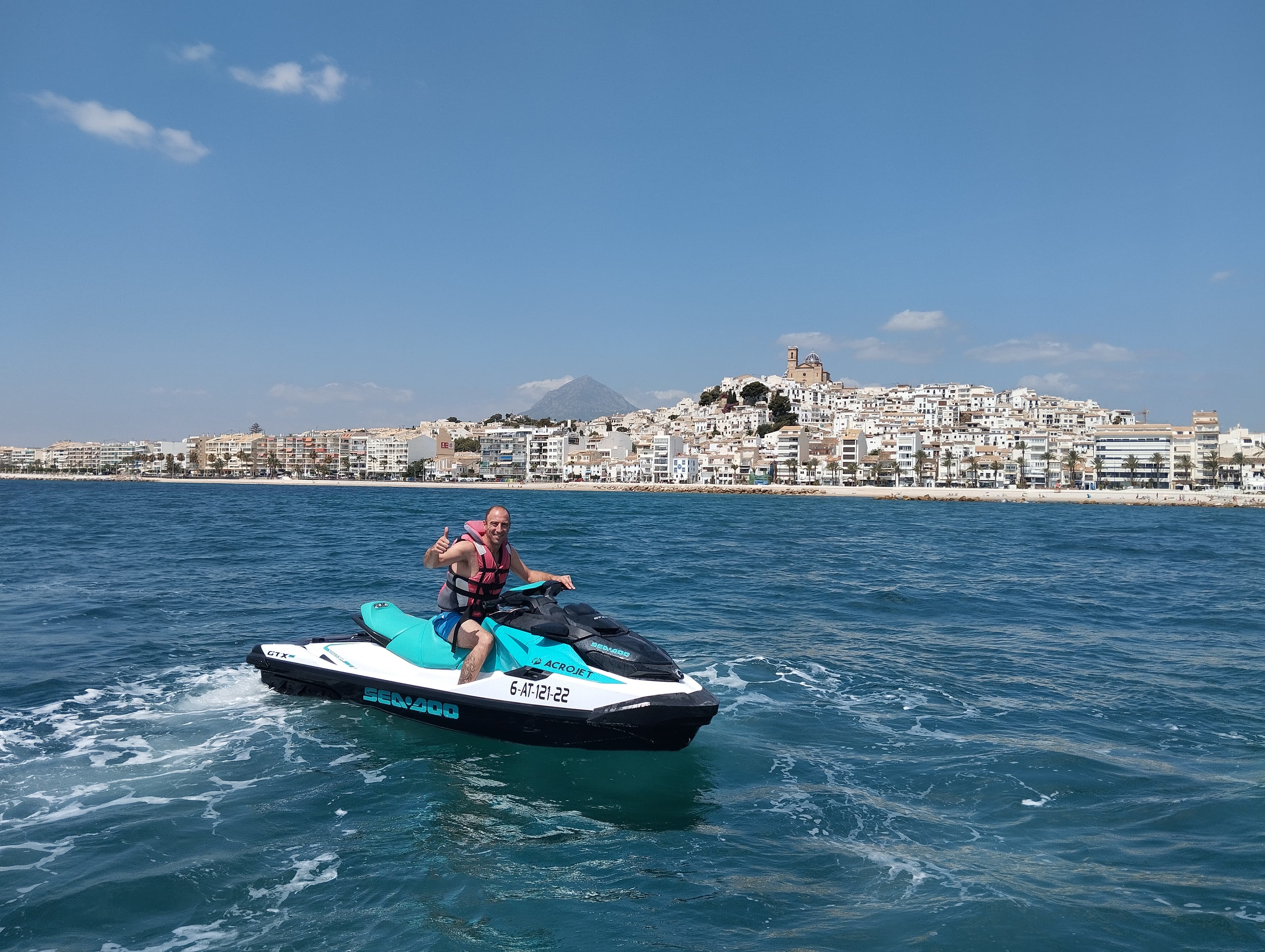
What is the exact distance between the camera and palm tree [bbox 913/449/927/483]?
368 ft

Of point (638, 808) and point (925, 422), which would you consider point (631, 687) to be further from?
point (925, 422)

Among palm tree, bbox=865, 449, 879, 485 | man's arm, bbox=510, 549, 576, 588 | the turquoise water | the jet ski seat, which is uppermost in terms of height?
palm tree, bbox=865, 449, 879, 485

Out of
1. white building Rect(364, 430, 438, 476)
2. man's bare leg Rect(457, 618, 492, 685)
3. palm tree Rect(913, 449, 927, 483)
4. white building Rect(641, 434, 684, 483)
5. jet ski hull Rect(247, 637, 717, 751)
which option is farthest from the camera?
white building Rect(364, 430, 438, 476)

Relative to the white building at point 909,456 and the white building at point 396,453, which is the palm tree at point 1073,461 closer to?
the white building at point 909,456

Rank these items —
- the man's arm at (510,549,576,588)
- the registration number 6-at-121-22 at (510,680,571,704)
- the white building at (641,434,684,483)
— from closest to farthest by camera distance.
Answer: the registration number 6-at-121-22 at (510,680,571,704) → the man's arm at (510,549,576,588) → the white building at (641,434,684,483)

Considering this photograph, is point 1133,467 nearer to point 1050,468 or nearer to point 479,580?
point 1050,468

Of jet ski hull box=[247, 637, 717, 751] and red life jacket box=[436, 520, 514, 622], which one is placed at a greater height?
red life jacket box=[436, 520, 514, 622]

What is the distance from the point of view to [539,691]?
682cm

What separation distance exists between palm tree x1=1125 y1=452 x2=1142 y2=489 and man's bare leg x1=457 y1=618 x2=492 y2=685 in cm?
11530

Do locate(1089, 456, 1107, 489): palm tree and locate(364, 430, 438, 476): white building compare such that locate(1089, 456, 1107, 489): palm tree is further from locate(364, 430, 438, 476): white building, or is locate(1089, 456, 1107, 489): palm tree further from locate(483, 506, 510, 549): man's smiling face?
locate(483, 506, 510, 549): man's smiling face

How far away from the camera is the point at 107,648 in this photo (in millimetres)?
10836

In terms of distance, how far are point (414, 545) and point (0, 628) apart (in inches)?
624

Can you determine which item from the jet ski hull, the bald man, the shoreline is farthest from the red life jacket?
the shoreline

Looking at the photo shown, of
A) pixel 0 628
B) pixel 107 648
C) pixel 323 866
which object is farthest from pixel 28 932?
pixel 0 628
